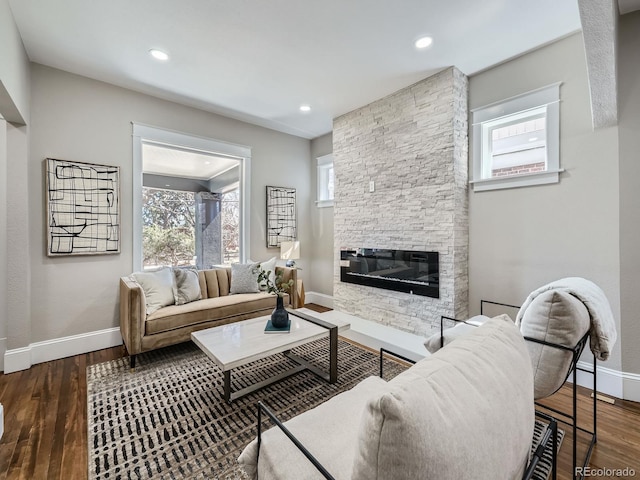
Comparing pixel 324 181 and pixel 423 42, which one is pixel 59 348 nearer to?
pixel 324 181

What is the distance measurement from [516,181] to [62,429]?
13.2 feet

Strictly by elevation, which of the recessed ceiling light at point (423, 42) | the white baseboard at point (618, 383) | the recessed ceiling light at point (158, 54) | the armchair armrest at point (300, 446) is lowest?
the white baseboard at point (618, 383)

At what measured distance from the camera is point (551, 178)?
2.51m

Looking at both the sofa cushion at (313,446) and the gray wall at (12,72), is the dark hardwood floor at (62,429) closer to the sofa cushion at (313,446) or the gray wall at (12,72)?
the sofa cushion at (313,446)

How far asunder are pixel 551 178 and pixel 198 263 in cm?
409

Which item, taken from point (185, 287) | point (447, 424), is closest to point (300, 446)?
point (447, 424)

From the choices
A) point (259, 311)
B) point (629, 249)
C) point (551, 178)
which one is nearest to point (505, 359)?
point (629, 249)

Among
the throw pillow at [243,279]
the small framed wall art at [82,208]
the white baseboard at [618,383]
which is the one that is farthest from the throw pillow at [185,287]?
the white baseboard at [618,383]

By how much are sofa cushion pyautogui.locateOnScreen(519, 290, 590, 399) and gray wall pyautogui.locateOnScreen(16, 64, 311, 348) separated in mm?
3807

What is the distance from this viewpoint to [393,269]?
137 inches

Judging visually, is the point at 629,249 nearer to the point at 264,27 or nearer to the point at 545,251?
the point at 545,251

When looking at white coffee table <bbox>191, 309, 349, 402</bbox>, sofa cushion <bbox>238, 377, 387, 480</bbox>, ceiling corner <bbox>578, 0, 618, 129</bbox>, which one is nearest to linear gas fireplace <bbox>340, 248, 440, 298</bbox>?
white coffee table <bbox>191, 309, 349, 402</bbox>

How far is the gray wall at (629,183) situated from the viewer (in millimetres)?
2135

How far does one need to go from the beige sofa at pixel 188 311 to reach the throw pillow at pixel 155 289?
0.19 feet
